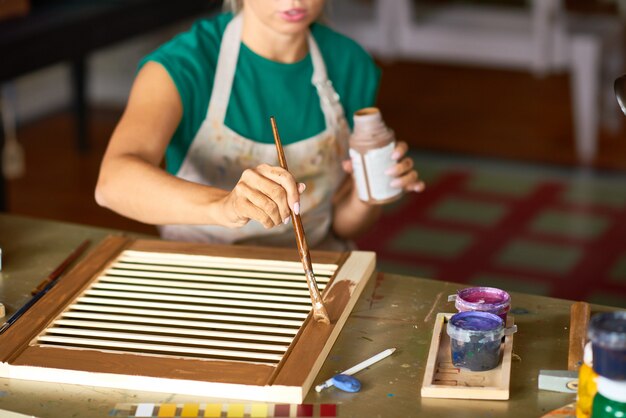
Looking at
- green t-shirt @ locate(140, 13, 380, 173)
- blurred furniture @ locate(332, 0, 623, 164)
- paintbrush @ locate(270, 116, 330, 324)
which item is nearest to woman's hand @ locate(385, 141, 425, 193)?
paintbrush @ locate(270, 116, 330, 324)

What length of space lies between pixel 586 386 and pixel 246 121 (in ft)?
3.50

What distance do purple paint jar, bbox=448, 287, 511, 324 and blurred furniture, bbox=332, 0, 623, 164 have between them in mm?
3096

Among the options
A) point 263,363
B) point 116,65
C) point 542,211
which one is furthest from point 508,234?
point 263,363

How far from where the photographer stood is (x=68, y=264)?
6.29 ft

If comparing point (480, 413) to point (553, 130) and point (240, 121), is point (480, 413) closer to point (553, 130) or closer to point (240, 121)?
point (240, 121)

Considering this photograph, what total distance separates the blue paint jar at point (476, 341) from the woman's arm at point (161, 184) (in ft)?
1.04

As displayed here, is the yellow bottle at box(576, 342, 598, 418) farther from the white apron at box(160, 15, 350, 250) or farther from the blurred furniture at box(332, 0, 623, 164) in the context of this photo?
the blurred furniture at box(332, 0, 623, 164)

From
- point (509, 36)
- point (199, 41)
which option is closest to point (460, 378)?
point (199, 41)

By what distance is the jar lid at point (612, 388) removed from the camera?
129 centimetres

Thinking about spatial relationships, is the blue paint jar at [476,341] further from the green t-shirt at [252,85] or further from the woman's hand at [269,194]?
the green t-shirt at [252,85]

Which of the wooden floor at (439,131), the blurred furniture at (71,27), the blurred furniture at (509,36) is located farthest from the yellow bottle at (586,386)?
the blurred furniture at (509,36)

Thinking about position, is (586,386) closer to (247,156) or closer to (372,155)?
(372,155)

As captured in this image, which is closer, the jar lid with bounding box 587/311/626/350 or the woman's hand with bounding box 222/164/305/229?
the jar lid with bounding box 587/311/626/350

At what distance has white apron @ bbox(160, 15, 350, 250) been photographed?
2203 mm
